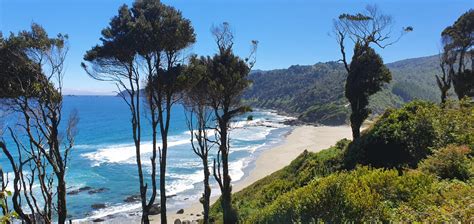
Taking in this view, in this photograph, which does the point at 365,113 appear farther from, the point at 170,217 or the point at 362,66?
the point at 170,217

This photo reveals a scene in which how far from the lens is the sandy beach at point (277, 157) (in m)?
31.4

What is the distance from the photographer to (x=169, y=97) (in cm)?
1490

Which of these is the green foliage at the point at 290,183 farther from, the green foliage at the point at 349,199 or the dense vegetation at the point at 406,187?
the green foliage at the point at 349,199

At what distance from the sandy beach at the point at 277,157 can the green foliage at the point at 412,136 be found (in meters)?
15.7

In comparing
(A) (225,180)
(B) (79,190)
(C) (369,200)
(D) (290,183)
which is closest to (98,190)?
(B) (79,190)

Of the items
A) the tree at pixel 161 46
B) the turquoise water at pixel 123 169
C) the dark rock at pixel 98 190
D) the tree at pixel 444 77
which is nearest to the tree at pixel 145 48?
the tree at pixel 161 46

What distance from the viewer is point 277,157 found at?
55719 mm

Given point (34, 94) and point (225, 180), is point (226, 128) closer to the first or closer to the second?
point (225, 180)

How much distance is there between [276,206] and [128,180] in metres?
38.7

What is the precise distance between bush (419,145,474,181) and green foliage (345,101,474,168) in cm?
231

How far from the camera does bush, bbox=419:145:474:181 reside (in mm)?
9281

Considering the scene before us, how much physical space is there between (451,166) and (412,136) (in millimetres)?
6954

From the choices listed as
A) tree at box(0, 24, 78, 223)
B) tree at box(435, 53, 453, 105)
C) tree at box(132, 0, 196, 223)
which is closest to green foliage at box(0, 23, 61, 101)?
tree at box(0, 24, 78, 223)

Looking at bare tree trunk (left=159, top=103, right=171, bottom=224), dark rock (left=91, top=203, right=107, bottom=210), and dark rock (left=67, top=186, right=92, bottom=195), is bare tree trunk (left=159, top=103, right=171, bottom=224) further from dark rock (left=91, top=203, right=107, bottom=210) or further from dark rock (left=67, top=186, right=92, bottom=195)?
dark rock (left=67, top=186, right=92, bottom=195)
